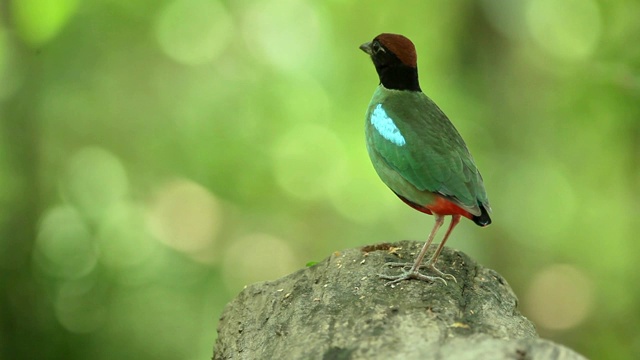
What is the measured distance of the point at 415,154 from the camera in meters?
4.73

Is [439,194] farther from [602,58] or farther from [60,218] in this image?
[60,218]

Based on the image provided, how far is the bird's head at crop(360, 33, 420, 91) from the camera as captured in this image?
5188 mm

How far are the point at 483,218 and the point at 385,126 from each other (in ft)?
2.71

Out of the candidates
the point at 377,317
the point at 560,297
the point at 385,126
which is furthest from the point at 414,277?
the point at 560,297

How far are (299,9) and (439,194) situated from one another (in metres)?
8.41

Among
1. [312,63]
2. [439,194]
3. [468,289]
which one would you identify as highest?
[312,63]

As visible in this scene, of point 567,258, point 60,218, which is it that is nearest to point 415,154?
point 60,218

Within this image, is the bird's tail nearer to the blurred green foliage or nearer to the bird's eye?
the bird's eye

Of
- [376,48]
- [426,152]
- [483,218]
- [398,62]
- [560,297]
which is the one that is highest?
[560,297]

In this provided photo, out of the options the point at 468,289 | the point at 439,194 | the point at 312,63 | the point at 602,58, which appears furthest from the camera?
the point at 312,63

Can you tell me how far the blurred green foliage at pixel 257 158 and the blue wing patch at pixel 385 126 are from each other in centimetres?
542

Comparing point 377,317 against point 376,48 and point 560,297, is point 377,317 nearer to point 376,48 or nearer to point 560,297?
point 376,48

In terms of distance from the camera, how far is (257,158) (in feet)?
42.9

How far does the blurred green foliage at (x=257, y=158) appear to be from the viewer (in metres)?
10.4
